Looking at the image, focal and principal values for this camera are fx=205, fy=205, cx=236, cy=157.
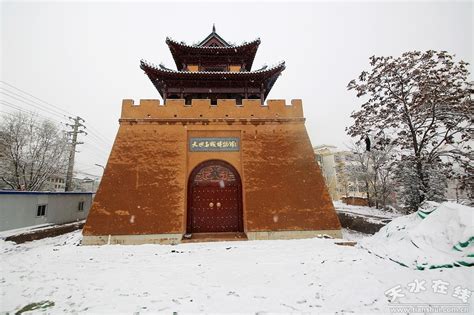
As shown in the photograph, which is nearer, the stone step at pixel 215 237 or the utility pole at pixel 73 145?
the stone step at pixel 215 237

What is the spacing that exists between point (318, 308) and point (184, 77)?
9636 mm

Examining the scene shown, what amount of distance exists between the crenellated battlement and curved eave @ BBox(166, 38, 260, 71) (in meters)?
4.02

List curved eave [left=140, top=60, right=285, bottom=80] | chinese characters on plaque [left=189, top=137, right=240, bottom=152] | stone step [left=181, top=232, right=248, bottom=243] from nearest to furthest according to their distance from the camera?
stone step [left=181, top=232, right=248, bottom=243] < chinese characters on plaque [left=189, top=137, right=240, bottom=152] < curved eave [left=140, top=60, right=285, bottom=80]

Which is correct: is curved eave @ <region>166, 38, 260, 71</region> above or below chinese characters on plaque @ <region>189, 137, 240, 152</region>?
above

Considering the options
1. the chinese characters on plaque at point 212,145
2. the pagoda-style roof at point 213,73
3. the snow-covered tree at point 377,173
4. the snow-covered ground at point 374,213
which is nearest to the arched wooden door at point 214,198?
the chinese characters on plaque at point 212,145

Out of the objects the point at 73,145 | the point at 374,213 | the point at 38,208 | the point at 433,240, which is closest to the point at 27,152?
the point at 73,145

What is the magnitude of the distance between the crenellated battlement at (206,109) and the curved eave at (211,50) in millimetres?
4017

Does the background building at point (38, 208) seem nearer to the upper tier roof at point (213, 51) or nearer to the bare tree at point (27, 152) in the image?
the bare tree at point (27, 152)

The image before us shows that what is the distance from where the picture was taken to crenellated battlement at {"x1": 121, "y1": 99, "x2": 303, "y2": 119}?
8455 mm

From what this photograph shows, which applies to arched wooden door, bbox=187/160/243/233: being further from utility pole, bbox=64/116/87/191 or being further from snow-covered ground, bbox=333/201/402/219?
utility pole, bbox=64/116/87/191

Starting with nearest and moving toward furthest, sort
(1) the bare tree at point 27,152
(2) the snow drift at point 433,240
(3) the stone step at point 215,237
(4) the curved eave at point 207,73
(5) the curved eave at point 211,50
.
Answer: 1. (2) the snow drift at point 433,240
2. (3) the stone step at point 215,237
3. (4) the curved eave at point 207,73
4. (5) the curved eave at point 211,50
5. (1) the bare tree at point 27,152

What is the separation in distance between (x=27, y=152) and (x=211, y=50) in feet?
53.1

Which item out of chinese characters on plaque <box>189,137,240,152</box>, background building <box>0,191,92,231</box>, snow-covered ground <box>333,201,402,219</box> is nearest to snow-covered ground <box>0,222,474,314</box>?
chinese characters on plaque <box>189,137,240,152</box>

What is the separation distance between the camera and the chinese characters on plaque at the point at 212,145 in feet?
27.5
